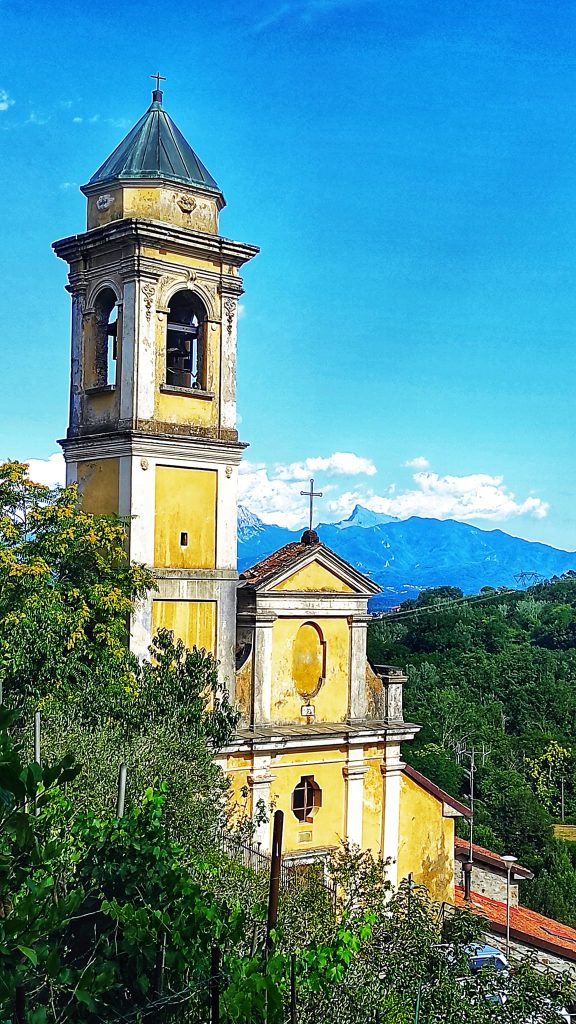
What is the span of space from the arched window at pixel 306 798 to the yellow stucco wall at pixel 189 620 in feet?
9.78

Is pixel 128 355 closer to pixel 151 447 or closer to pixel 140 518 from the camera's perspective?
pixel 151 447

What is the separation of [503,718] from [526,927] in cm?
3661

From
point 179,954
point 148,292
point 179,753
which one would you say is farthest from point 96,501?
point 179,954

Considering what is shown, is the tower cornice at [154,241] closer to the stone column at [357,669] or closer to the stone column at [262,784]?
the stone column at [357,669]

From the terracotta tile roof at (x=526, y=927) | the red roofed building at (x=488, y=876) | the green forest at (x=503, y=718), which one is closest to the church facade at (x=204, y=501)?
the terracotta tile roof at (x=526, y=927)

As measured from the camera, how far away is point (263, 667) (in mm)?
18531

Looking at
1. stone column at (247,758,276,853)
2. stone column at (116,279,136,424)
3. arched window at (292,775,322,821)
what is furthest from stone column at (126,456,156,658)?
arched window at (292,775,322,821)

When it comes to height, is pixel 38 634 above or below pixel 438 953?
above

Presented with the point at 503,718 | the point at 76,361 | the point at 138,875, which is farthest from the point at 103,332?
the point at 503,718

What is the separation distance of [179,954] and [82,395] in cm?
1235

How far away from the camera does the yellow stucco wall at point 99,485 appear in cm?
1773

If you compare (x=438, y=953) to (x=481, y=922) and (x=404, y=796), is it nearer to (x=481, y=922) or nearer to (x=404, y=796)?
(x=481, y=922)

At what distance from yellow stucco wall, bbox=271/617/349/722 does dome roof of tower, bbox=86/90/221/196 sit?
744 cm

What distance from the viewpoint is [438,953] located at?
9.68 metres
